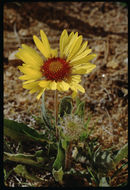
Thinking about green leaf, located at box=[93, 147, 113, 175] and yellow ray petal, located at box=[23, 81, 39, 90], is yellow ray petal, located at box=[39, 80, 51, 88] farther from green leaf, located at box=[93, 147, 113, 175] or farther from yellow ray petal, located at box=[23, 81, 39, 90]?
green leaf, located at box=[93, 147, 113, 175]

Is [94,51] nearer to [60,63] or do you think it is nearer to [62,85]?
[60,63]

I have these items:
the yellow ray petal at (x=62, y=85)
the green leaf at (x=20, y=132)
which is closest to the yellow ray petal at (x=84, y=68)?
the yellow ray petal at (x=62, y=85)

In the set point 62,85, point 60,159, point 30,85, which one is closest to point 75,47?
point 62,85

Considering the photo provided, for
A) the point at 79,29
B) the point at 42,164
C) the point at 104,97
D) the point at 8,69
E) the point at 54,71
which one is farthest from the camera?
the point at 79,29

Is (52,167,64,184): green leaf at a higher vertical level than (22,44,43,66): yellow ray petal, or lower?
lower

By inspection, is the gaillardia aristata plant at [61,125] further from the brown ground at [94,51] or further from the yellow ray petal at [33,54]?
the brown ground at [94,51]

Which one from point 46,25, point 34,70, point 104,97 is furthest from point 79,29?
point 34,70

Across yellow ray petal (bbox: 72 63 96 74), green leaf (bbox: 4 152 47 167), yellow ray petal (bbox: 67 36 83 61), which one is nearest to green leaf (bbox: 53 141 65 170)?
green leaf (bbox: 4 152 47 167)

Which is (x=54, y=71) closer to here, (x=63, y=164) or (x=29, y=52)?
(x=29, y=52)
